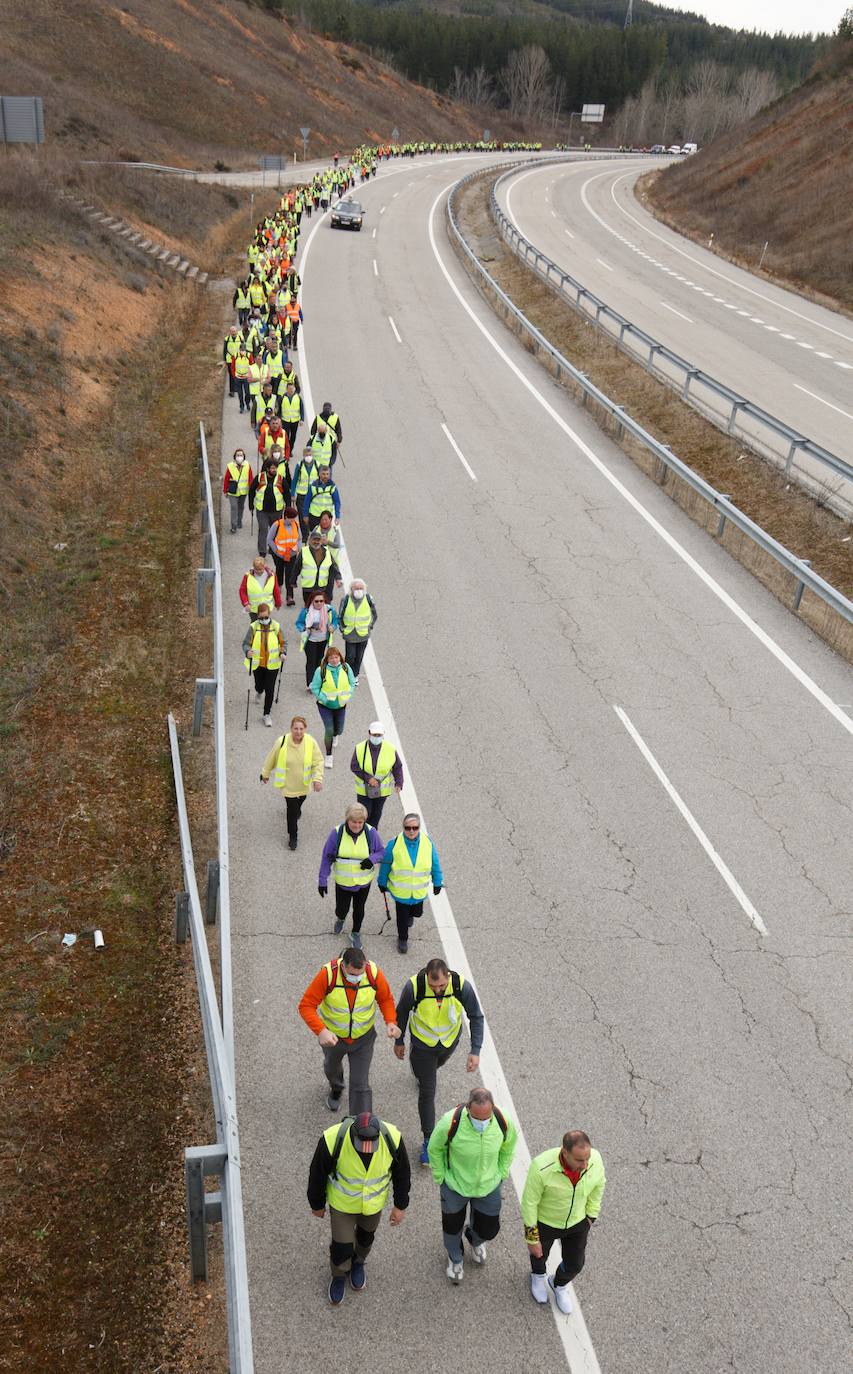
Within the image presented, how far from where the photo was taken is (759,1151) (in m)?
7.48

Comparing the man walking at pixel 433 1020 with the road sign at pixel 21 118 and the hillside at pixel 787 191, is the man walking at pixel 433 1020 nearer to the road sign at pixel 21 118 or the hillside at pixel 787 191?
the road sign at pixel 21 118

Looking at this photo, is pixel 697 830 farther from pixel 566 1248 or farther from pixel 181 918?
pixel 566 1248

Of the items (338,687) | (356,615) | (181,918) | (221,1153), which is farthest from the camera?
(356,615)

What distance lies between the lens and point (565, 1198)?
590 cm

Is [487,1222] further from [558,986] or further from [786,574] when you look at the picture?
[786,574]

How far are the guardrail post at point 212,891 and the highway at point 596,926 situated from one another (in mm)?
286

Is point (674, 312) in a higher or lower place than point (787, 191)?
lower

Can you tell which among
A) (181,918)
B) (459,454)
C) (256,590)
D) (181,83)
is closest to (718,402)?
(459,454)

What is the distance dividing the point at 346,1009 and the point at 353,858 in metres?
1.75

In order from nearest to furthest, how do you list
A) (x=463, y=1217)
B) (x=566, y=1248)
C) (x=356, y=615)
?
(x=566, y=1248), (x=463, y=1217), (x=356, y=615)

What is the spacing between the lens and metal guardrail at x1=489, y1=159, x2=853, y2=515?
18.8m

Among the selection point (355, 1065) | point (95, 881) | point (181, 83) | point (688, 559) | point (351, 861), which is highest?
point (181, 83)

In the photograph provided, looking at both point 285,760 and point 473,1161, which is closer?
point 473,1161

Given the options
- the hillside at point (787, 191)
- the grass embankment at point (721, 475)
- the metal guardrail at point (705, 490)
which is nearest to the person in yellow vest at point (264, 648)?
the metal guardrail at point (705, 490)
